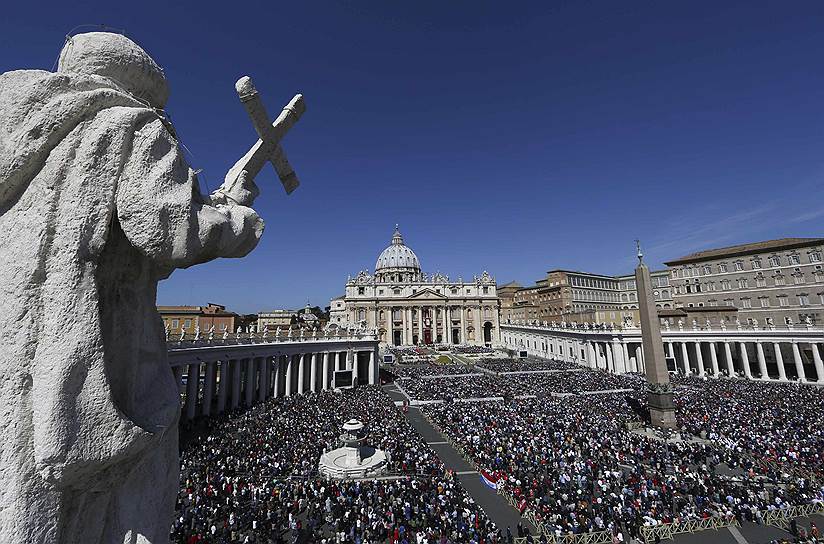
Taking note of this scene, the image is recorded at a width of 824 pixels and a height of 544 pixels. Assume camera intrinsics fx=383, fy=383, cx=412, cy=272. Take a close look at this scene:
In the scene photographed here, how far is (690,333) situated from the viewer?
1764 inches

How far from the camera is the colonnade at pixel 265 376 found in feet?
87.6

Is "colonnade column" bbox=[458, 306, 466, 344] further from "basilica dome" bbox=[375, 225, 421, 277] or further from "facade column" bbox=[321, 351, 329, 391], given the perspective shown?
"facade column" bbox=[321, 351, 329, 391]

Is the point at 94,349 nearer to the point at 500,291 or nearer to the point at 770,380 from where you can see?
the point at 770,380

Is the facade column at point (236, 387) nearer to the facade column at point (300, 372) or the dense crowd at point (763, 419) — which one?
the facade column at point (300, 372)

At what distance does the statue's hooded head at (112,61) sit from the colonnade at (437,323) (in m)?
94.5

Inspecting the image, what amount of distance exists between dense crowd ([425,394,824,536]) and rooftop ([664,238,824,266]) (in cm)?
4075

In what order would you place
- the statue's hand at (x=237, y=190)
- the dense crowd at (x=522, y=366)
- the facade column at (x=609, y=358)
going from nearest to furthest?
1. the statue's hand at (x=237, y=190)
2. the facade column at (x=609, y=358)
3. the dense crowd at (x=522, y=366)

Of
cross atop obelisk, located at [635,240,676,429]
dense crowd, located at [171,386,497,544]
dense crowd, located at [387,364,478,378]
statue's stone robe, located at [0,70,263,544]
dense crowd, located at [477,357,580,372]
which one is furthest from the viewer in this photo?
dense crowd, located at [477,357,580,372]


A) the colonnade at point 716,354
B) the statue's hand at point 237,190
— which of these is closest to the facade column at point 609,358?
the colonnade at point 716,354

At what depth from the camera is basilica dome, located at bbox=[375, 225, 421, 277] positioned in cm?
12556

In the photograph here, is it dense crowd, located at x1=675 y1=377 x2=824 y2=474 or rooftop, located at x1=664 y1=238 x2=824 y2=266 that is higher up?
rooftop, located at x1=664 y1=238 x2=824 y2=266

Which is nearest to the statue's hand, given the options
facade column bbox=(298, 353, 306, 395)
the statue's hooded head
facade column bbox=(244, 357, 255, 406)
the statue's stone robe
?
the statue's stone robe

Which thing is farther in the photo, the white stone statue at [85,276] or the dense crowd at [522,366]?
the dense crowd at [522,366]

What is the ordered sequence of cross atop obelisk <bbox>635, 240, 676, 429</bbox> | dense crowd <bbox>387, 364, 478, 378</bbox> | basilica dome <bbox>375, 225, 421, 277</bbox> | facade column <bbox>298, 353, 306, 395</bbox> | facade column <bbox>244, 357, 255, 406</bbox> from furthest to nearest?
basilica dome <bbox>375, 225, 421, 277</bbox>
dense crowd <bbox>387, 364, 478, 378</bbox>
facade column <bbox>298, 353, 306, 395</bbox>
facade column <bbox>244, 357, 255, 406</bbox>
cross atop obelisk <bbox>635, 240, 676, 429</bbox>
